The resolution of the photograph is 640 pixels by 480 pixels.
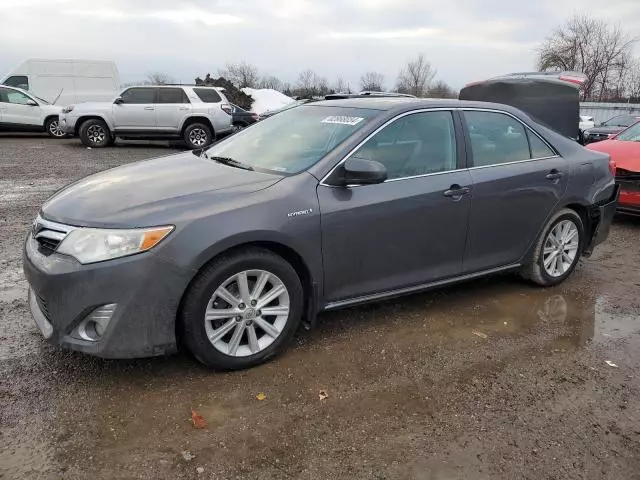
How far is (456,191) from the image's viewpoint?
13.1 ft

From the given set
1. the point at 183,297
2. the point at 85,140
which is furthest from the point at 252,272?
the point at 85,140

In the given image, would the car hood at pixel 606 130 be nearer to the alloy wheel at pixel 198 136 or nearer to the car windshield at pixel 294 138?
the alloy wheel at pixel 198 136

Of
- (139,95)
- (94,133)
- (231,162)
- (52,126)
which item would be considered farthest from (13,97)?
(231,162)

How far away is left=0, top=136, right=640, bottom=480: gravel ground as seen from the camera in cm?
256

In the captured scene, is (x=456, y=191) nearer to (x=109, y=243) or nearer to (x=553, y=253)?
(x=553, y=253)

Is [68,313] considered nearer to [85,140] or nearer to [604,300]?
[604,300]

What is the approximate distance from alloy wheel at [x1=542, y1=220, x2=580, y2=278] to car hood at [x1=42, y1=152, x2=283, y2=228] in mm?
2617

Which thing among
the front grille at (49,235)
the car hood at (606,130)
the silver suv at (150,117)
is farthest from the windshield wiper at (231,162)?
the car hood at (606,130)

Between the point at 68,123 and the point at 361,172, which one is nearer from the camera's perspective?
the point at 361,172

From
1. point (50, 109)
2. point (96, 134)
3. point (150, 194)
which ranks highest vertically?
point (50, 109)

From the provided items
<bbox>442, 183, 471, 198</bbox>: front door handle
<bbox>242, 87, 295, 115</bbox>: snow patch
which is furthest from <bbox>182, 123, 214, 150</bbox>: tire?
<bbox>242, 87, 295, 115</bbox>: snow patch

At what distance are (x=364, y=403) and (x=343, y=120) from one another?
78.4 inches

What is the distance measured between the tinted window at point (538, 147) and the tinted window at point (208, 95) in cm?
1215

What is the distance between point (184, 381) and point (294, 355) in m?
0.72
